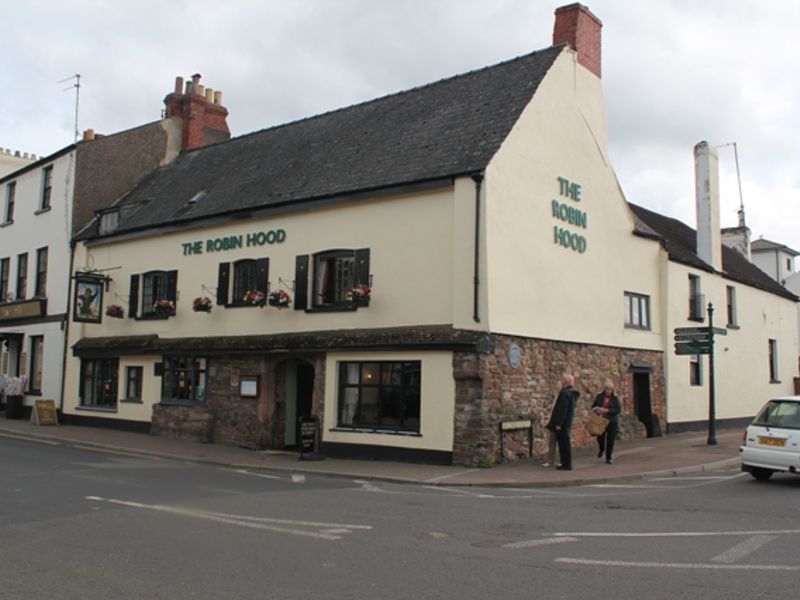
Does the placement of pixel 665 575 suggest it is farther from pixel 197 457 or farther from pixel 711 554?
pixel 197 457

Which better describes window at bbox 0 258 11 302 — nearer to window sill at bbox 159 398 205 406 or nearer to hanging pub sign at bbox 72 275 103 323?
hanging pub sign at bbox 72 275 103 323

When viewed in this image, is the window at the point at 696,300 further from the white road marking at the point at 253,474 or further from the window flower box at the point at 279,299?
the white road marking at the point at 253,474

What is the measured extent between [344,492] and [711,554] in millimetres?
6211

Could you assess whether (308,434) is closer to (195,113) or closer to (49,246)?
(49,246)

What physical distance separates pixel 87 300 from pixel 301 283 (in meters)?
9.01

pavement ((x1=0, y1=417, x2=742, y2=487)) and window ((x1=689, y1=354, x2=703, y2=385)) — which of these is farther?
window ((x1=689, y1=354, x2=703, y2=385))

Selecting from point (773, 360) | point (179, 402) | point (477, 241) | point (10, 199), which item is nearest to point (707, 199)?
point (773, 360)

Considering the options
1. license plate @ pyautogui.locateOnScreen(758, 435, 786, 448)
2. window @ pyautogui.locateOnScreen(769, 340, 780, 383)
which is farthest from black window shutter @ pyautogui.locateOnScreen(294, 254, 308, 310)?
window @ pyautogui.locateOnScreen(769, 340, 780, 383)

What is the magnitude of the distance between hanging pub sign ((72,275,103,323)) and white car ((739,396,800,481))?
19187mm

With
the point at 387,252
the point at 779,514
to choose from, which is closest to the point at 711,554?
the point at 779,514

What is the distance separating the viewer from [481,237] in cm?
1614

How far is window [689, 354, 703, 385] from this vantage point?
2517 cm

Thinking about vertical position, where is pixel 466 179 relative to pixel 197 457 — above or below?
above

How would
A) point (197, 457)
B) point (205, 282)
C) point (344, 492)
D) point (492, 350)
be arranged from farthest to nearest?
1. point (205, 282)
2. point (197, 457)
3. point (492, 350)
4. point (344, 492)
